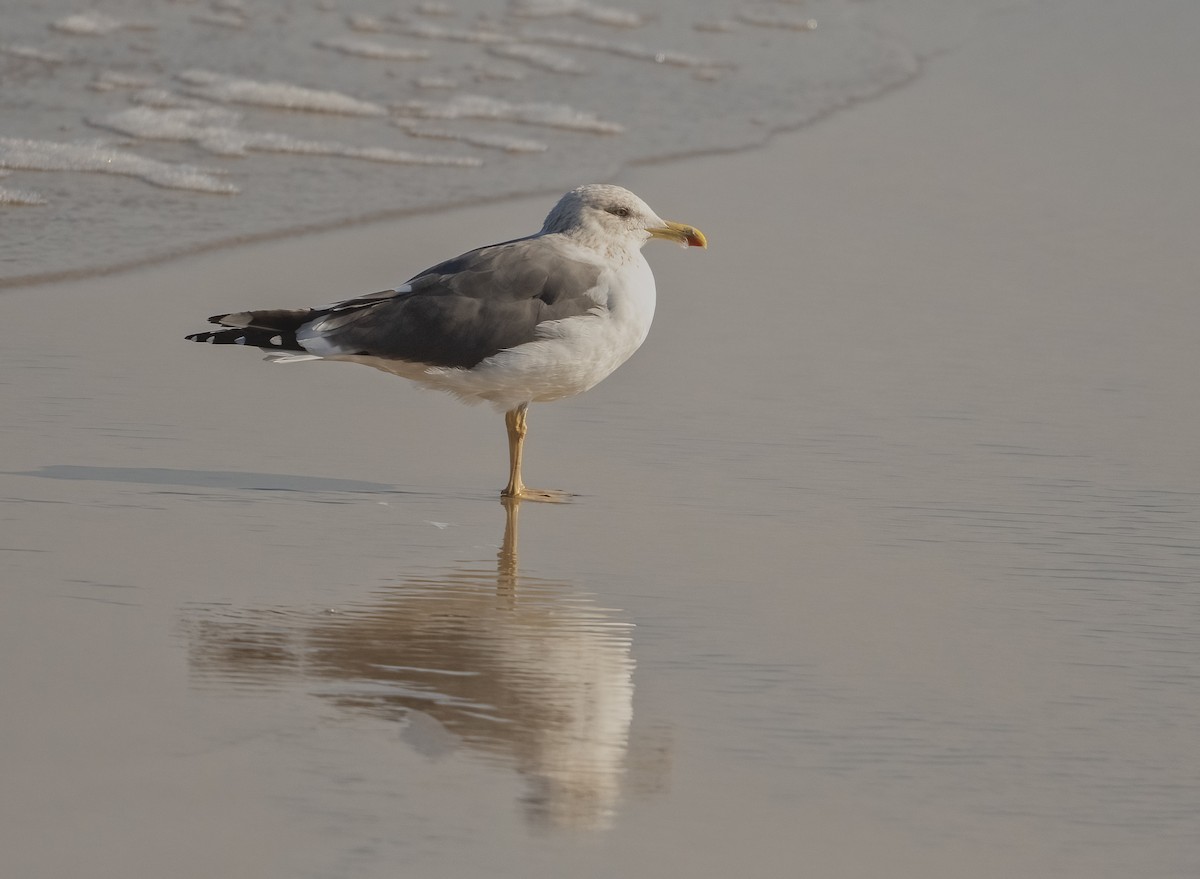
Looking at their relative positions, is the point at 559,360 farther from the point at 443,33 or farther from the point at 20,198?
the point at 443,33

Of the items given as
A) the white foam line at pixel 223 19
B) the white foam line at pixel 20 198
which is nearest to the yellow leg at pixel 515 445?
the white foam line at pixel 20 198

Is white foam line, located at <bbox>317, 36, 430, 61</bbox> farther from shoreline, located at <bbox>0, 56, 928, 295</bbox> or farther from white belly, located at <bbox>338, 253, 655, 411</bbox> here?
white belly, located at <bbox>338, 253, 655, 411</bbox>

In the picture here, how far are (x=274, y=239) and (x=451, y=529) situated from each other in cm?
328

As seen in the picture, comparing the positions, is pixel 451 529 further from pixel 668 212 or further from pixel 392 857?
pixel 668 212

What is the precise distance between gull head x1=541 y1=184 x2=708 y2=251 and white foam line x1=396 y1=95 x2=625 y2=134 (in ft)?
16.5

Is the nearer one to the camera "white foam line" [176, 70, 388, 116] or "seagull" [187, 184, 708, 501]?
"seagull" [187, 184, 708, 501]

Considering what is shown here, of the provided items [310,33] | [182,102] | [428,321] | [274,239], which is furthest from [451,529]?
[310,33]

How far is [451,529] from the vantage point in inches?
215

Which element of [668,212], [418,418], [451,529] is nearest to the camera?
[451,529]

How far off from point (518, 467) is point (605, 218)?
84 cm

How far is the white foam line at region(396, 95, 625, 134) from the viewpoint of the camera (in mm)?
11188

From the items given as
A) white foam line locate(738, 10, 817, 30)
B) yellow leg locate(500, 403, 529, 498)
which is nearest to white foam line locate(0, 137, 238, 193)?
yellow leg locate(500, 403, 529, 498)

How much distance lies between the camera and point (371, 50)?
1317 centimetres

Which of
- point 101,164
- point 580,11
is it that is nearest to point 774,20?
point 580,11
